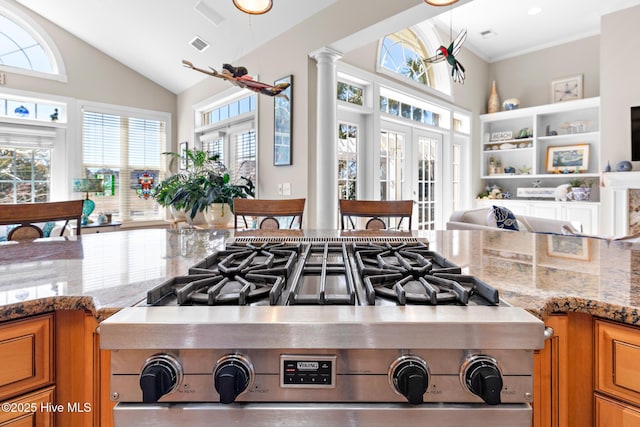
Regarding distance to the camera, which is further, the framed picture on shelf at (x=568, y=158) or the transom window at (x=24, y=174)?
the framed picture on shelf at (x=568, y=158)

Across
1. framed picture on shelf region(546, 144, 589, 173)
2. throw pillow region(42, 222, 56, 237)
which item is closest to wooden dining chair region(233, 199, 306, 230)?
throw pillow region(42, 222, 56, 237)

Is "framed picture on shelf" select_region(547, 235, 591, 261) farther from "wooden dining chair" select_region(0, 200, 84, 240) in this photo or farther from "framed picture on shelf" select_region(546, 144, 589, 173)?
"framed picture on shelf" select_region(546, 144, 589, 173)

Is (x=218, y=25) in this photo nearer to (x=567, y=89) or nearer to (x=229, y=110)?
(x=229, y=110)

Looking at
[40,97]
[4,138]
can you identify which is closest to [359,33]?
[40,97]

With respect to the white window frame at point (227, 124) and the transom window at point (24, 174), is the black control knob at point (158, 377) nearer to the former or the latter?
the white window frame at point (227, 124)

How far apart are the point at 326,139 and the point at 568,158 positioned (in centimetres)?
466

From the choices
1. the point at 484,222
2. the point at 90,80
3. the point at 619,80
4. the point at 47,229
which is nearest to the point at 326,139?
the point at 484,222

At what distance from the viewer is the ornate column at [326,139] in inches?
126

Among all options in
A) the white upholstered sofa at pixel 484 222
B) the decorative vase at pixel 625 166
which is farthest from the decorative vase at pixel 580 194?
the white upholstered sofa at pixel 484 222

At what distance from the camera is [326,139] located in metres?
3.20

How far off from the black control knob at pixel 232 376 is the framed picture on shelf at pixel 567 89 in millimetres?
6802

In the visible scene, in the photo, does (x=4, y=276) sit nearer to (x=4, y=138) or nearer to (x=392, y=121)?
(x=392, y=121)

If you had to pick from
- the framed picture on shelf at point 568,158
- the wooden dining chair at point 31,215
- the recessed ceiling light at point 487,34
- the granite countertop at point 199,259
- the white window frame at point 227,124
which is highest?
the recessed ceiling light at point 487,34

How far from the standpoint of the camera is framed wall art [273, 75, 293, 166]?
3.43 meters
